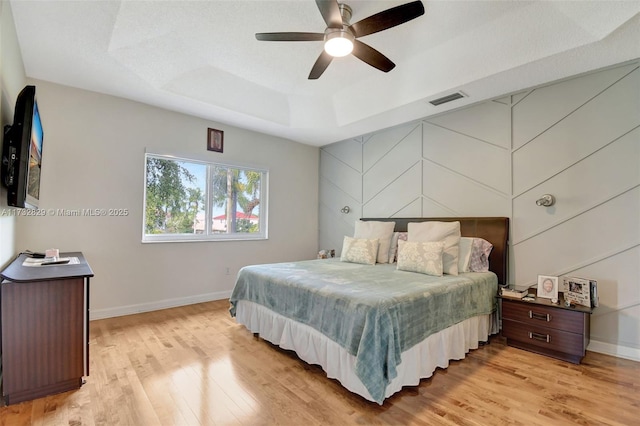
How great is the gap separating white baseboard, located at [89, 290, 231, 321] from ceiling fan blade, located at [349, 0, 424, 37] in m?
3.71

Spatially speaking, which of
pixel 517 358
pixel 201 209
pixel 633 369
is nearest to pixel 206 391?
pixel 517 358

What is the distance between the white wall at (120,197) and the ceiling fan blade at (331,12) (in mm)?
2828

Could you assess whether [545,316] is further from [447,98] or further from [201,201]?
[201,201]

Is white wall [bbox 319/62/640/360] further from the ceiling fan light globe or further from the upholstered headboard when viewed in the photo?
the ceiling fan light globe

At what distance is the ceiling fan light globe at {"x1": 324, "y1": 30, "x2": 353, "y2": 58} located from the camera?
81.1 inches

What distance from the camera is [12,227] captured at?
2.64 metres

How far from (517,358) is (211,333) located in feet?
9.22

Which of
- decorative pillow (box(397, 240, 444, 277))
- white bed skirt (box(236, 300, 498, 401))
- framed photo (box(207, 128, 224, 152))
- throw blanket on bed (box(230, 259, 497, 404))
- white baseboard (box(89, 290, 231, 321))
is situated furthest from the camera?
framed photo (box(207, 128, 224, 152))

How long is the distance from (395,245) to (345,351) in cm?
204

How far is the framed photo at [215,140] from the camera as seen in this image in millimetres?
4289

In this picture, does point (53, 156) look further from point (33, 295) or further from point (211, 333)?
point (211, 333)

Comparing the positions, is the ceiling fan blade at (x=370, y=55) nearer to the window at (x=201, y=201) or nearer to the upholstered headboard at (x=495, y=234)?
the upholstered headboard at (x=495, y=234)

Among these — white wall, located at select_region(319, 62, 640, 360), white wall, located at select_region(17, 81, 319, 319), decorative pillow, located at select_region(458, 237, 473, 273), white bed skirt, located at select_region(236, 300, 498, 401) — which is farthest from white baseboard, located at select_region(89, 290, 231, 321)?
decorative pillow, located at select_region(458, 237, 473, 273)

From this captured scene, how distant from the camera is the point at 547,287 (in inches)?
108
